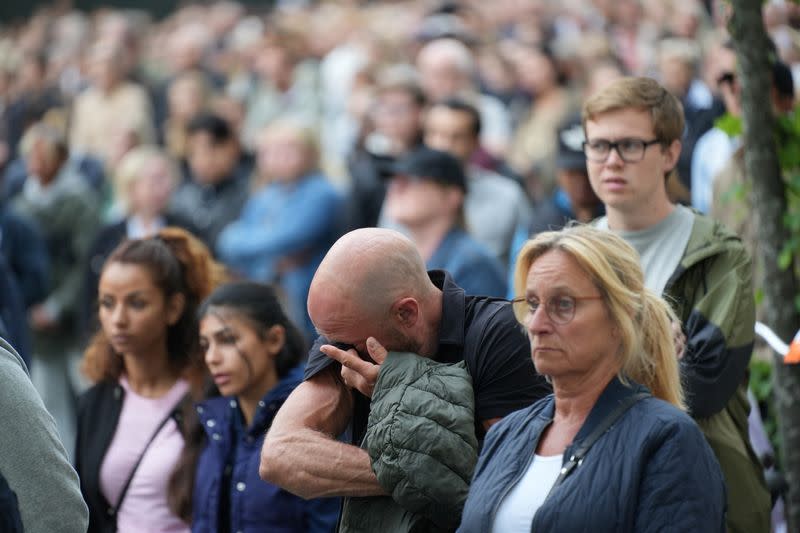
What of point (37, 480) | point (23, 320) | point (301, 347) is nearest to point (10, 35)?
point (23, 320)

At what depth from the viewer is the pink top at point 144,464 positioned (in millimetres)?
5992

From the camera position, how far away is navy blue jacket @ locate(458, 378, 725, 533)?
3.58 meters

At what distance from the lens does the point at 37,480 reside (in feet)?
12.9

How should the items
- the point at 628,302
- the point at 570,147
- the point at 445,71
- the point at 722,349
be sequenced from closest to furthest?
the point at 628,302 → the point at 722,349 → the point at 570,147 → the point at 445,71

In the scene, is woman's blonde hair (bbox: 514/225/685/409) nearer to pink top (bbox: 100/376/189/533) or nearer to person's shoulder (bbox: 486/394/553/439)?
person's shoulder (bbox: 486/394/553/439)

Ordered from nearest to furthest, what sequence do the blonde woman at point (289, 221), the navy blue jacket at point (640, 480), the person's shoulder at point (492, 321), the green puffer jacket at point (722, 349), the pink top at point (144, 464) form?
1. the navy blue jacket at point (640, 480)
2. the person's shoulder at point (492, 321)
3. the green puffer jacket at point (722, 349)
4. the pink top at point (144, 464)
5. the blonde woman at point (289, 221)

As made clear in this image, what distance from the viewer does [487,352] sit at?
428 centimetres

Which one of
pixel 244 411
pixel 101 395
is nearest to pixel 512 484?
pixel 244 411

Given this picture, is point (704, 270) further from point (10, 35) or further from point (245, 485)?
point (10, 35)

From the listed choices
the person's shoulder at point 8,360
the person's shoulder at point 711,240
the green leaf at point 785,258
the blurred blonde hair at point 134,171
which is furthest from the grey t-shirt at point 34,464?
the blurred blonde hair at point 134,171

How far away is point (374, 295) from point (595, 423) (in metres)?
0.80

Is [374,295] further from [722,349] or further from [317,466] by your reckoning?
[722,349]

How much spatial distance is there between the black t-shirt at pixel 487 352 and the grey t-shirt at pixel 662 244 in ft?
2.63

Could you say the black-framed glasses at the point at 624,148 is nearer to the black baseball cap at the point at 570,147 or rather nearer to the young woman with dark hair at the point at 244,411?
the young woman with dark hair at the point at 244,411
